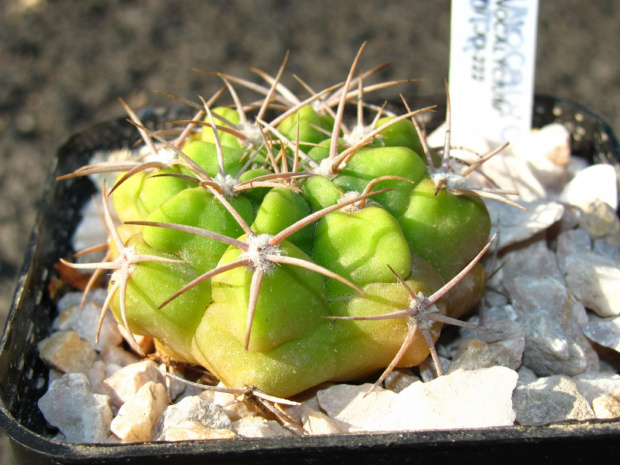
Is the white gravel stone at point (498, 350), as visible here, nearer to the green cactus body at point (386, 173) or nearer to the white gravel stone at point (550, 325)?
the white gravel stone at point (550, 325)

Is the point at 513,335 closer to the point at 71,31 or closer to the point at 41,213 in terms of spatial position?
the point at 41,213

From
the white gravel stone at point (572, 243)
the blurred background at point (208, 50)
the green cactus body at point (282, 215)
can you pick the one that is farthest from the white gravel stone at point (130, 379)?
the blurred background at point (208, 50)

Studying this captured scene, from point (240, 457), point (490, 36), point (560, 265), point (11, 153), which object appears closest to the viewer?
point (240, 457)

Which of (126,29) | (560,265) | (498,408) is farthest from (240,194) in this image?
(126,29)

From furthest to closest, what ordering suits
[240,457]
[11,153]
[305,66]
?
[305,66]
[11,153]
[240,457]

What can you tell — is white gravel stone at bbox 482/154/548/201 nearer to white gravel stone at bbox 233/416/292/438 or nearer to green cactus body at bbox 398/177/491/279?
green cactus body at bbox 398/177/491/279

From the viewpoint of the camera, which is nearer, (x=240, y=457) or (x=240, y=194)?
(x=240, y=457)

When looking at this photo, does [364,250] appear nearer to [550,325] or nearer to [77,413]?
[550,325]

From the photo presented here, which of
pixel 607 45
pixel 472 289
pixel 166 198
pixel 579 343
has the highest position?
pixel 607 45
